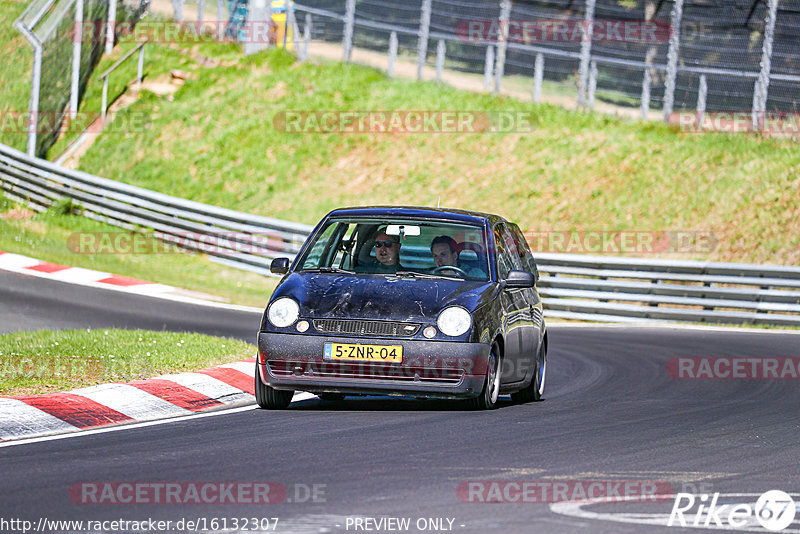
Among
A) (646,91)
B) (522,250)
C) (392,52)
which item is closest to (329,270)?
(522,250)

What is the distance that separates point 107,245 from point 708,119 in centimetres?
1246

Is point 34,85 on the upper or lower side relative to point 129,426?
upper

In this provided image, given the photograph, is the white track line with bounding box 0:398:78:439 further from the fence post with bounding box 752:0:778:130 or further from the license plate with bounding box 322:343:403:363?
the fence post with bounding box 752:0:778:130

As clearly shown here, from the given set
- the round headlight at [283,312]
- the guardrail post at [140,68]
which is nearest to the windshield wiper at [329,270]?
the round headlight at [283,312]

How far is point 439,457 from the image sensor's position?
7.34 m

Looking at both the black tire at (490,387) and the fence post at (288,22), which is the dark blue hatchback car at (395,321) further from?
the fence post at (288,22)

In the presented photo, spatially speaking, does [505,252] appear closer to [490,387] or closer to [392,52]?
[490,387]

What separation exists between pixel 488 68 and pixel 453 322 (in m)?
22.1

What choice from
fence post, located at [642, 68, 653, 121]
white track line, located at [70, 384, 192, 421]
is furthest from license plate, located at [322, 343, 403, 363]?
fence post, located at [642, 68, 653, 121]

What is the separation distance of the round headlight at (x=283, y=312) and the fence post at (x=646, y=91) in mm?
18878

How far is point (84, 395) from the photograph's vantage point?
366 inches

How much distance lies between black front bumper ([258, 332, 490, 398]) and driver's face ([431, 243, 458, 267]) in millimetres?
1022

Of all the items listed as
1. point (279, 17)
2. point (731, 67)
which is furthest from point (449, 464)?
point (279, 17)

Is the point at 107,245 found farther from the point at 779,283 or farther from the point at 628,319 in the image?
the point at 779,283
